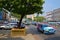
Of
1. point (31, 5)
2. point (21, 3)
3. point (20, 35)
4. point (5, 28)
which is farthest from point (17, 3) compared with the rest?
point (5, 28)

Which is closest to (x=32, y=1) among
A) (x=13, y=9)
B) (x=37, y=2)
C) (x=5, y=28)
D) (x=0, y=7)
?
(x=37, y=2)

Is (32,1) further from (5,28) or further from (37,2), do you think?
(5,28)

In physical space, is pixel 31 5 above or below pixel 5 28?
above

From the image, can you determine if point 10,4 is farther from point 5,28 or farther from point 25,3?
point 5,28

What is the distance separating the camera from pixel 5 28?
39688 mm

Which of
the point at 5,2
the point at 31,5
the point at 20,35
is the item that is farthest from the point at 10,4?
the point at 20,35

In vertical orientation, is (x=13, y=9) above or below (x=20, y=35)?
above

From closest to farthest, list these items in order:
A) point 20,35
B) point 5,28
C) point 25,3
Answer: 1. point 20,35
2. point 25,3
3. point 5,28

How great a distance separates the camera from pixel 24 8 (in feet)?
81.8

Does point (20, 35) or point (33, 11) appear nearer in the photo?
point (20, 35)

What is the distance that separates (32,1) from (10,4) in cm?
318

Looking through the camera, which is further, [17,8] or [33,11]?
[33,11]

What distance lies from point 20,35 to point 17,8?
12.7 ft

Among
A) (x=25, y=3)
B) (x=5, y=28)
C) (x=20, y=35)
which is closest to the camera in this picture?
(x=20, y=35)
